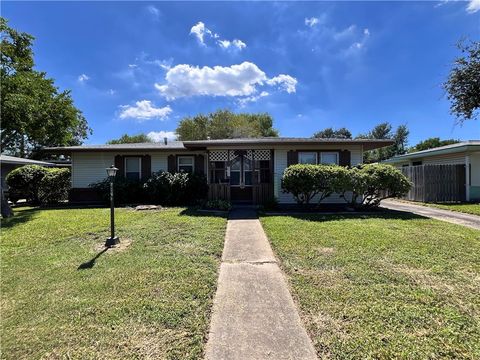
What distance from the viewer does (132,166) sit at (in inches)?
576

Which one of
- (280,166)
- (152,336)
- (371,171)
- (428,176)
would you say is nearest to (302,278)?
(152,336)

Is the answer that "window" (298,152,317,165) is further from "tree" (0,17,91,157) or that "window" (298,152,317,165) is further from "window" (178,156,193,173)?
"tree" (0,17,91,157)

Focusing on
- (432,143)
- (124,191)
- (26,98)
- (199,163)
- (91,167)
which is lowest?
(124,191)

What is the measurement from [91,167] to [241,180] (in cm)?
832

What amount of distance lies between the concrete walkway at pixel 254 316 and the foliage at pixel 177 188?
7869 millimetres

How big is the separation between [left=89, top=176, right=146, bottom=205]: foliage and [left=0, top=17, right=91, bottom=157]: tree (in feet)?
14.0

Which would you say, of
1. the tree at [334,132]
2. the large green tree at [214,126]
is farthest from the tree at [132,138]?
the tree at [334,132]

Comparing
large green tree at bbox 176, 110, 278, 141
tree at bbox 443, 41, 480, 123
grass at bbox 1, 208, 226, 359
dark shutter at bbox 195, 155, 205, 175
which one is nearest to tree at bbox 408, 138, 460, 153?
large green tree at bbox 176, 110, 278, 141

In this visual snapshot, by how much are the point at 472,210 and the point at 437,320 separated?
10720 mm

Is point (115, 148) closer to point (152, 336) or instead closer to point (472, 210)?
point (152, 336)

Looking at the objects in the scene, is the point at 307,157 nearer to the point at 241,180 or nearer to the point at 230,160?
the point at 241,180

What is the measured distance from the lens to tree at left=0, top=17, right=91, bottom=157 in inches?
436

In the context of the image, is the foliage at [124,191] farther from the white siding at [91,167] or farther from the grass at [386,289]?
the grass at [386,289]

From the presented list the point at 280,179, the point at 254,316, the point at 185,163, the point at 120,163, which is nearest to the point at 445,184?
the point at 280,179
